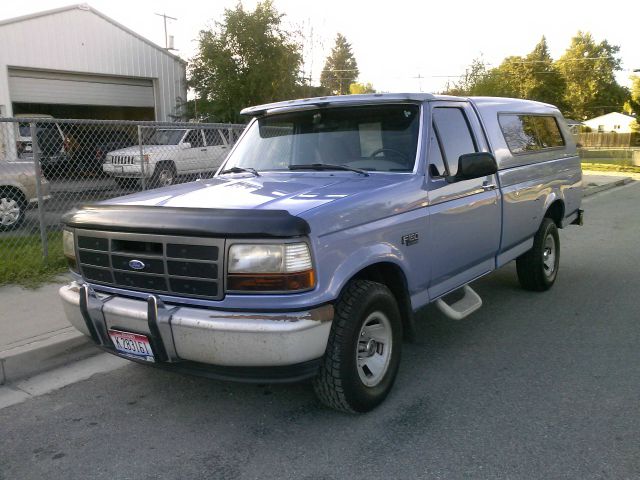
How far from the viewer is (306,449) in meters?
3.10

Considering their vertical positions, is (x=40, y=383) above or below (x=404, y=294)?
below

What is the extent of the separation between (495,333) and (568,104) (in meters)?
77.5

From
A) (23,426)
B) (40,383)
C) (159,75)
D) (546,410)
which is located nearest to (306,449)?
(546,410)

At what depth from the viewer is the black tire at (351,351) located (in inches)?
124

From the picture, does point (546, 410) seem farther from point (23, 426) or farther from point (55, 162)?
point (55, 162)

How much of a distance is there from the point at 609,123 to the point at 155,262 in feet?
271

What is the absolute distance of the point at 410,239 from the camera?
3.68 m

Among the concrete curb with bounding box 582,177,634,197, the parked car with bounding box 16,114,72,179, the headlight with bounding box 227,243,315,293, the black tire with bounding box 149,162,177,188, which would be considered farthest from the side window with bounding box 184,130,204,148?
the concrete curb with bounding box 582,177,634,197

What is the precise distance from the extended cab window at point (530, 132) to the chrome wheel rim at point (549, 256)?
3.36ft

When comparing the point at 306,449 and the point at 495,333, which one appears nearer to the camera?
the point at 306,449

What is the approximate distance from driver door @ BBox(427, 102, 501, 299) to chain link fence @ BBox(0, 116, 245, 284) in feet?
13.2

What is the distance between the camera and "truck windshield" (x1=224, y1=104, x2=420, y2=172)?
4.07 meters

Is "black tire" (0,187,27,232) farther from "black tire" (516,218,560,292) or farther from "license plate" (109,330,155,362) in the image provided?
"black tire" (516,218,560,292)

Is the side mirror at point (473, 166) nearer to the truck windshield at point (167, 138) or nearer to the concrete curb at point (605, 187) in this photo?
the truck windshield at point (167, 138)
